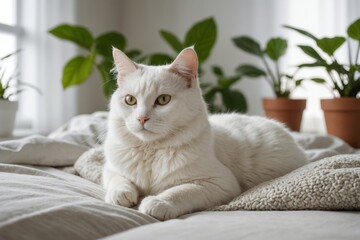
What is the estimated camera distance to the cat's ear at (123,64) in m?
1.19

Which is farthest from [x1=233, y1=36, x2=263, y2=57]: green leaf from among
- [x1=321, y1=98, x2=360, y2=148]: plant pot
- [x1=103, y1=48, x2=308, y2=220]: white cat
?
[x1=103, y1=48, x2=308, y2=220]: white cat

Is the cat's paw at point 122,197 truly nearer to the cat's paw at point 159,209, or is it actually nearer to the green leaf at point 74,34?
the cat's paw at point 159,209

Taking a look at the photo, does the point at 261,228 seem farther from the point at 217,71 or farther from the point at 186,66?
the point at 217,71

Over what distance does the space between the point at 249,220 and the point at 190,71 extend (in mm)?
500

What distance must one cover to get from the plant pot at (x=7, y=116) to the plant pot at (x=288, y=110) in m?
1.47

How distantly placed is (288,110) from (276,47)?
1.35 feet

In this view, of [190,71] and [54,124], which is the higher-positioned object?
[190,71]

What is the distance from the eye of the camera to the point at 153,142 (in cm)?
113

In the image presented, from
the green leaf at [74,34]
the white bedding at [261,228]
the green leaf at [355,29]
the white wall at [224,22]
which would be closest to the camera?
the white bedding at [261,228]

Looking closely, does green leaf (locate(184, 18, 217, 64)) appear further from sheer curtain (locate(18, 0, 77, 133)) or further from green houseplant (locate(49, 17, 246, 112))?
sheer curtain (locate(18, 0, 77, 133))

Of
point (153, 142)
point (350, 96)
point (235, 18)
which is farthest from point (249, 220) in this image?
point (235, 18)

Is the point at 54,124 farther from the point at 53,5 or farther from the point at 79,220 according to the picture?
the point at 79,220

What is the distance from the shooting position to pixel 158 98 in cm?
111

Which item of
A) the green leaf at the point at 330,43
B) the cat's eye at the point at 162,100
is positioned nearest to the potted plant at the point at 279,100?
the green leaf at the point at 330,43
